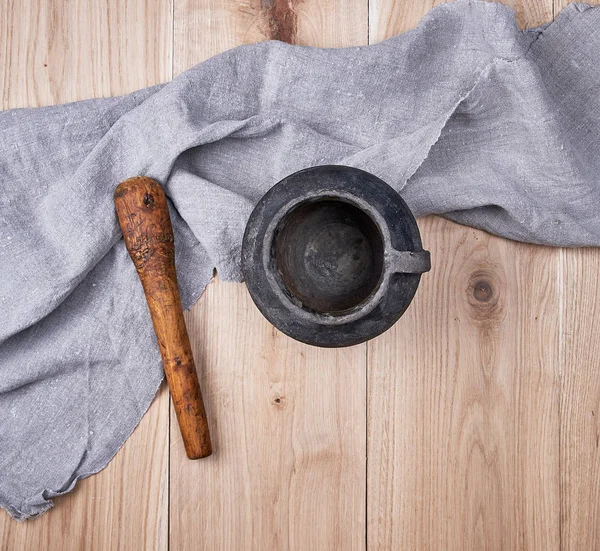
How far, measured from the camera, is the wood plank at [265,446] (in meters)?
0.94

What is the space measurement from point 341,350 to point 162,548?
0.39 meters

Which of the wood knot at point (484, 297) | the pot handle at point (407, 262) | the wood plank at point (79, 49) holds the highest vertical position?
the wood plank at point (79, 49)

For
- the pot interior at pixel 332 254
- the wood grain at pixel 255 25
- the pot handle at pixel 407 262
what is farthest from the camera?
the wood grain at pixel 255 25

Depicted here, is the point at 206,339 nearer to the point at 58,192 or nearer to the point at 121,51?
the point at 58,192

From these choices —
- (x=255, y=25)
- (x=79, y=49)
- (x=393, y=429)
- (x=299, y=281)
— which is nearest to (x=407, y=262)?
(x=299, y=281)

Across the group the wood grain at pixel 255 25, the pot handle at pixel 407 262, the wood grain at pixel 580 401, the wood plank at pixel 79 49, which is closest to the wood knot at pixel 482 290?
the wood grain at pixel 580 401

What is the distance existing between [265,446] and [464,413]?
0.30 m

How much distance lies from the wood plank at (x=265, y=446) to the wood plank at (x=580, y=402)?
12.1 inches

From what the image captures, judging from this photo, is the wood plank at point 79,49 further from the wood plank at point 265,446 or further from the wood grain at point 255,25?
the wood plank at point 265,446

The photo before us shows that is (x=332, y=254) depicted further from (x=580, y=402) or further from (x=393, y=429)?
(x=580, y=402)

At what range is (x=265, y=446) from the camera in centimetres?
94

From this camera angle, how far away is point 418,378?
947mm

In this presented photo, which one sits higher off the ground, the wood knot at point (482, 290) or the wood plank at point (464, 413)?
the wood knot at point (482, 290)

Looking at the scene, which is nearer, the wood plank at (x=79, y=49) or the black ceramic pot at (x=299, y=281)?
the black ceramic pot at (x=299, y=281)
